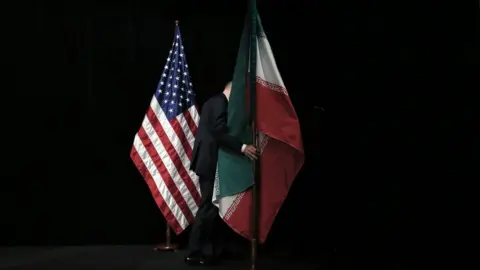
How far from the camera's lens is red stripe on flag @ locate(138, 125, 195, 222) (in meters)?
3.82

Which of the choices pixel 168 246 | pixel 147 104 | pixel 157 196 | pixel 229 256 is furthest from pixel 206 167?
pixel 147 104

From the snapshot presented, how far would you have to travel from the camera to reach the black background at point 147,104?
11.3 ft

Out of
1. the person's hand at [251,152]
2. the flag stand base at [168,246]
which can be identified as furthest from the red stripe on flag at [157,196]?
the person's hand at [251,152]

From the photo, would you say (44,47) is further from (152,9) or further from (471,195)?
(471,195)

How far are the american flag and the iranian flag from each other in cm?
77

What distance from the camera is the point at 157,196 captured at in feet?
12.5

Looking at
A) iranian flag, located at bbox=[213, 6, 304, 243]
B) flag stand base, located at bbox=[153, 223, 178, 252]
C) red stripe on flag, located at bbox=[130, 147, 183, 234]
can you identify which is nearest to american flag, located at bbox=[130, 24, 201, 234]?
red stripe on flag, located at bbox=[130, 147, 183, 234]

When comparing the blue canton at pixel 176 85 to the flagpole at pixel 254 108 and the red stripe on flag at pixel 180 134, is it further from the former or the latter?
the flagpole at pixel 254 108

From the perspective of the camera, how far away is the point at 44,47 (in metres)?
4.04

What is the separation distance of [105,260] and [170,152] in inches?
35.8

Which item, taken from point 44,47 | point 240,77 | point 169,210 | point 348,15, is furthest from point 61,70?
point 348,15

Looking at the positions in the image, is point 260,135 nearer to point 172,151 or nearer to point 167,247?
point 172,151

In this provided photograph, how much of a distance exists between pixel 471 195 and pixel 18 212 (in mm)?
3353

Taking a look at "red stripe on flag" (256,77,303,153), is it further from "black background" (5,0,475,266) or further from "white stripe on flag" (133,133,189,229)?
"white stripe on flag" (133,133,189,229)
